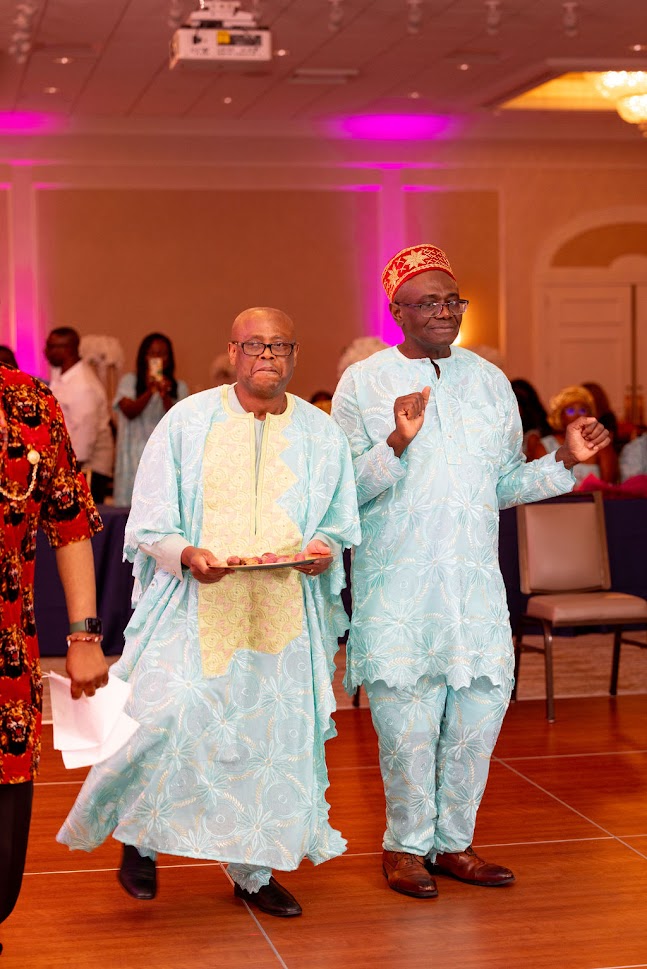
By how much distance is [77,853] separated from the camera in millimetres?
4219

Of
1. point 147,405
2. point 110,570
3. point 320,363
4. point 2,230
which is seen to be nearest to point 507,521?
point 110,570

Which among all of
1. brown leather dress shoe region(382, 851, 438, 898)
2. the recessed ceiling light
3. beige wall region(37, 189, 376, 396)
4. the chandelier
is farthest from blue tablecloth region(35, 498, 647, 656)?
beige wall region(37, 189, 376, 396)

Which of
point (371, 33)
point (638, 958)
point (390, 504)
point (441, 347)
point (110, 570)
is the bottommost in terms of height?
point (638, 958)

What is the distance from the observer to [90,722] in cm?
279

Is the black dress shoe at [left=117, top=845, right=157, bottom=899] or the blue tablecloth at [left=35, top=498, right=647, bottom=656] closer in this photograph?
the black dress shoe at [left=117, top=845, right=157, bottom=899]

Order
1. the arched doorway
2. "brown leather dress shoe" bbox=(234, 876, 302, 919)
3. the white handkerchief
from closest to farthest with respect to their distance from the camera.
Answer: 1. the white handkerchief
2. "brown leather dress shoe" bbox=(234, 876, 302, 919)
3. the arched doorway

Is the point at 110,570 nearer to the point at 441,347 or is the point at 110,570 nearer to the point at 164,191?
the point at 441,347

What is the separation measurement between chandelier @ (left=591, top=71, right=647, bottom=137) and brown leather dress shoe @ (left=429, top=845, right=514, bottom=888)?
9.14 meters

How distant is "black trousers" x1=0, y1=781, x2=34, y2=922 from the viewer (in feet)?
8.82

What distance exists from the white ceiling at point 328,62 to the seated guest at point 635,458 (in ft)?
10.1

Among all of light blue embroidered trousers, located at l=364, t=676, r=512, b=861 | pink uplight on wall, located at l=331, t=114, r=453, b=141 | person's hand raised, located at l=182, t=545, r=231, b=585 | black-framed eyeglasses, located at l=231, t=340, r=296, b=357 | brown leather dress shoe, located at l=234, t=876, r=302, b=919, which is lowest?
brown leather dress shoe, located at l=234, t=876, r=302, b=919

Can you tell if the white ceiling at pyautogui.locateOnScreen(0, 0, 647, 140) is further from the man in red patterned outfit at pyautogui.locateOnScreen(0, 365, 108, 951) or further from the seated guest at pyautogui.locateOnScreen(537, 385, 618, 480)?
the man in red patterned outfit at pyautogui.locateOnScreen(0, 365, 108, 951)

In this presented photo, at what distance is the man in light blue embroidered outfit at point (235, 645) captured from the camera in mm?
3510

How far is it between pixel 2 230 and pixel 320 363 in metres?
3.47
